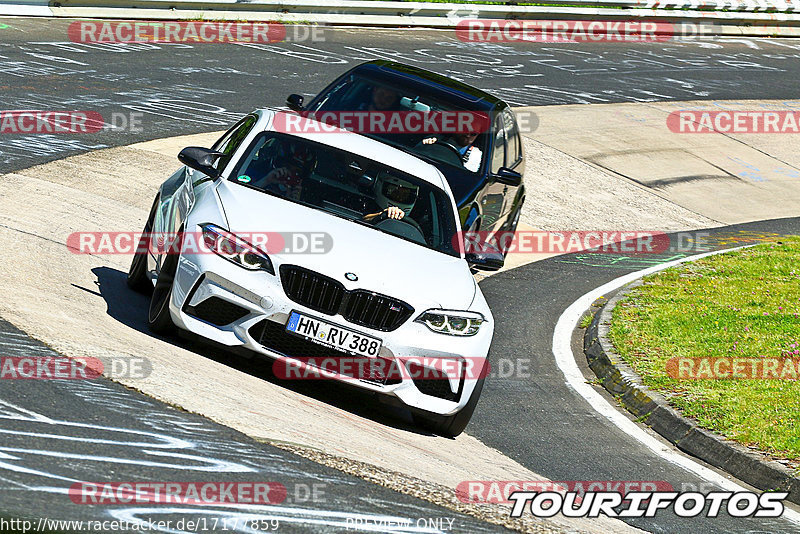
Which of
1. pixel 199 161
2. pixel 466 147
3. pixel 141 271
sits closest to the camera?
pixel 199 161

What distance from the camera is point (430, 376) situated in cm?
703

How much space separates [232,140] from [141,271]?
3.96 ft

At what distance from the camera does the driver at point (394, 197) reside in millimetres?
8023

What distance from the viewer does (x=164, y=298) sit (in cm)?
720

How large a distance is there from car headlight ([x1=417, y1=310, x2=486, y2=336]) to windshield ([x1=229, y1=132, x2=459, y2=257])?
2.76 feet

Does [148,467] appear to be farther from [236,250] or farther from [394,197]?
[394,197]

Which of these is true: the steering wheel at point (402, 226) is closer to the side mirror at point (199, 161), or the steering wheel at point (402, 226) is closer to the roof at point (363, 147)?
the roof at point (363, 147)

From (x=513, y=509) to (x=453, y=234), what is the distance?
256 centimetres

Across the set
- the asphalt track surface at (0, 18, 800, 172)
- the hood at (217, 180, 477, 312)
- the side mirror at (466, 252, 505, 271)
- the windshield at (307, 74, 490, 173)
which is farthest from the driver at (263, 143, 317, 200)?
the asphalt track surface at (0, 18, 800, 172)

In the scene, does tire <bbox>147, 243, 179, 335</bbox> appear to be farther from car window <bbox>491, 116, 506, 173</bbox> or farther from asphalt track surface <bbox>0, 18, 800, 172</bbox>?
asphalt track surface <bbox>0, 18, 800, 172</bbox>

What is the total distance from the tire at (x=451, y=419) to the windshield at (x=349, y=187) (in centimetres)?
115

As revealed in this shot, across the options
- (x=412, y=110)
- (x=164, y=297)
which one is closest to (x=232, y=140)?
(x=164, y=297)

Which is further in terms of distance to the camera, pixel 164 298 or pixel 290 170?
pixel 290 170

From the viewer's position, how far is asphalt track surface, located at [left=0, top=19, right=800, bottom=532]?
5.59m
